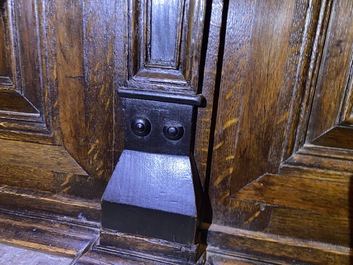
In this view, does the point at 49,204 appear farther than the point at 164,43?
Yes

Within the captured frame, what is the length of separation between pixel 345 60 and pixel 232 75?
0.55 feet

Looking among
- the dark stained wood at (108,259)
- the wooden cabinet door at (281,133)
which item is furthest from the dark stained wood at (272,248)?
the dark stained wood at (108,259)

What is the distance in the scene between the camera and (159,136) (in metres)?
0.48

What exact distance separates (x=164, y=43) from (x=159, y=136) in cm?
14

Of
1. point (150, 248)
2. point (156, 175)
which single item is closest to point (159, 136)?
point (156, 175)

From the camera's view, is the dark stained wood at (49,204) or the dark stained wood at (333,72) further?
the dark stained wood at (49,204)

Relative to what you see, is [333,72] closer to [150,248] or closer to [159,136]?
[159,136]

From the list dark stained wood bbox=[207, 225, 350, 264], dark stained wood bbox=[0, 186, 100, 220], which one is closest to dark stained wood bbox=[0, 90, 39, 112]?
dark stained wood bbox=[0, 186, 100, 220]

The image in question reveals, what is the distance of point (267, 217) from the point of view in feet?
1.73

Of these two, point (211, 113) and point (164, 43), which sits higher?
point (164, 43)

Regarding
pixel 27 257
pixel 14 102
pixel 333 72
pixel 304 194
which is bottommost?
pixel 27 257

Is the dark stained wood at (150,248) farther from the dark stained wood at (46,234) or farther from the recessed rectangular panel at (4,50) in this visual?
the recessed rectangular panel at (4,50)

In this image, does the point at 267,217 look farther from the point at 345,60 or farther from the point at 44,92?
the point at 44,92

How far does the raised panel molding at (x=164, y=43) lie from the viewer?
415 mm
